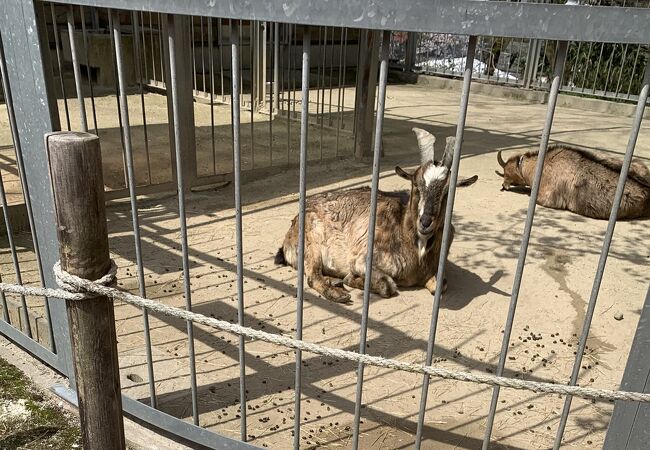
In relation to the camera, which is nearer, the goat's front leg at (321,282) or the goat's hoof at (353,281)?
the goat's front leg at (321,282)

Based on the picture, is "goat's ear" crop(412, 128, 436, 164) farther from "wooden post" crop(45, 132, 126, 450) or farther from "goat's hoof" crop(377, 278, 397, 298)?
"wooden post" crop(45, 132, 126, 450)

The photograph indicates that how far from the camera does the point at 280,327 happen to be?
13.9ft

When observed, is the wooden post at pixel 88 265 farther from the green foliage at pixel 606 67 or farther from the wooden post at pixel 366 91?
the green foliage at pixel 606 67

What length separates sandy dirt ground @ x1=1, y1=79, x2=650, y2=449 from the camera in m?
3.30

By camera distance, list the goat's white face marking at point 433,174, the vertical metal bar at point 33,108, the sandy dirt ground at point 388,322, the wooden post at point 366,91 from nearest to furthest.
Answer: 1. the vertical metal bar at point 33,108
2. the sandy dirt ground at point 388,322
3. the goat's white face marking at point 433,174
4. the wooden post at point 366,91

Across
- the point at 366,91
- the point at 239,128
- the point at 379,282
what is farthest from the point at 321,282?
the point at 366,91

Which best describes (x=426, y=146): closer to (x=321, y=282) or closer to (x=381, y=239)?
(x=381, y=239)

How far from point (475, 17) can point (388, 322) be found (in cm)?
287

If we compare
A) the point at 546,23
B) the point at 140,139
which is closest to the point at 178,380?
the point at 546,23

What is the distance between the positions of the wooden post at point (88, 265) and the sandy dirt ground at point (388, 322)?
3.39ft

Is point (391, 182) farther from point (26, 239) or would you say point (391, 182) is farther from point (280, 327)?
point (26, 239)

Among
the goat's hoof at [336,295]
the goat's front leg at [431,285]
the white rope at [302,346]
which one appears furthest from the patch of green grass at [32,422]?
the goat's front leg at [431,285]

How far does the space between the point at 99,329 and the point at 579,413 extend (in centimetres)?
275

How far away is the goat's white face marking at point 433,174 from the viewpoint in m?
4.14
